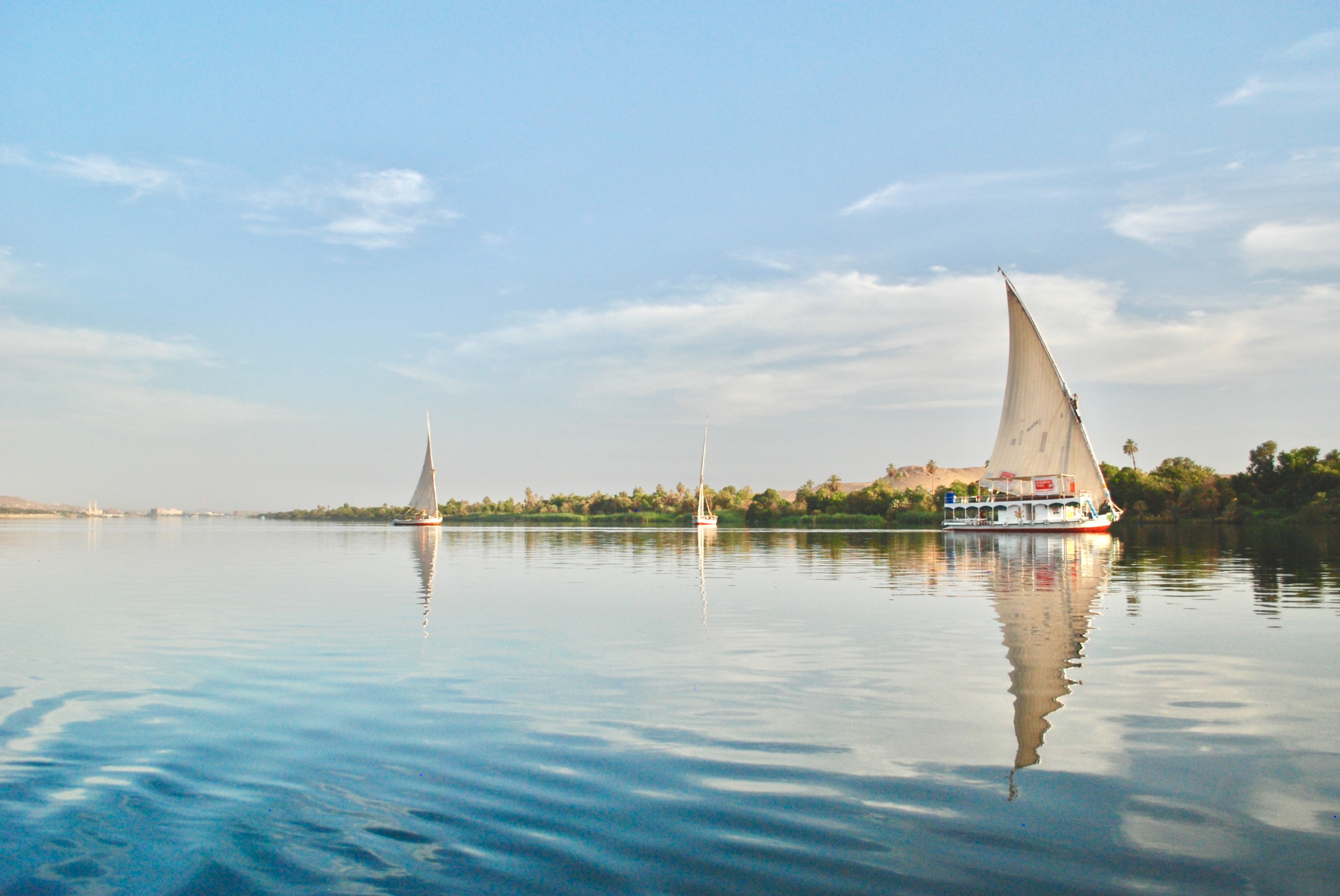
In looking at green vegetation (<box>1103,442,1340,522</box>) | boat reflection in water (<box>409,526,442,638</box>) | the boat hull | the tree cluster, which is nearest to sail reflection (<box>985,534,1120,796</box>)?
boat reflection in water (<box>409,526,442,638</box>)

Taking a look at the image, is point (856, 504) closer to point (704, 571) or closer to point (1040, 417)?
point (1040, 417)

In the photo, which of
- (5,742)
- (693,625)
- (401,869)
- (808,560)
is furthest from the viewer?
(808,560)

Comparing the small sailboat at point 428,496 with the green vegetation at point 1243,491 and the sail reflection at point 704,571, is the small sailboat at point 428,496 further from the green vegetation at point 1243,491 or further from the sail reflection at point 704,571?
the green vegetation at point 1243,491

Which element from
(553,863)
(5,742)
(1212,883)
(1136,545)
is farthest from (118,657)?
(1136,545)

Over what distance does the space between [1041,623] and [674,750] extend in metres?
11.5

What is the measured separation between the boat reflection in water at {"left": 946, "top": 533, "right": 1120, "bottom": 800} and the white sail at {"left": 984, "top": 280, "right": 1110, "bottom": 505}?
3005 centimetres

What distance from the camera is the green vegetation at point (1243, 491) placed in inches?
3612

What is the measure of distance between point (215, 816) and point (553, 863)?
8.84ft

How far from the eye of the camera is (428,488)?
130 meters

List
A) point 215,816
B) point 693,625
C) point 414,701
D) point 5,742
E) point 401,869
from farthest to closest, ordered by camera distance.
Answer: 1. point 693,625
2. point 414,701
3. point 5,742
4. point 215,816
5. point 401,869

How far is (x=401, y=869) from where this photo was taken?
5.26 meters

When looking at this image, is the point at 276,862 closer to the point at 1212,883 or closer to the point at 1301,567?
the point at 1212,883

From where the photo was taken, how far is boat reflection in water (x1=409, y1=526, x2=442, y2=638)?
22.0m

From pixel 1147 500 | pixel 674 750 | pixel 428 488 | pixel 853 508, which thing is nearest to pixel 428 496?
pixel 428 488
